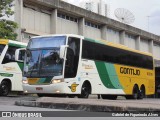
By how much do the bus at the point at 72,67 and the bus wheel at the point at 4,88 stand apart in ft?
10.2

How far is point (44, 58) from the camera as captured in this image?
18.3 metres

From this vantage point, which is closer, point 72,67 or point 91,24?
point 72,67

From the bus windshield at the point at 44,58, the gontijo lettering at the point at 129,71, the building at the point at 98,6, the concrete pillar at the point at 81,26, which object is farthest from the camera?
the building at the point at 98,6

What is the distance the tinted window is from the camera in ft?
66.6

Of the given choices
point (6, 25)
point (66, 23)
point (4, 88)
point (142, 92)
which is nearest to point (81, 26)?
point (66, 23)

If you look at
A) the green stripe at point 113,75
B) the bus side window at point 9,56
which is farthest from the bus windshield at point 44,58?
the green stripe at point 113,75

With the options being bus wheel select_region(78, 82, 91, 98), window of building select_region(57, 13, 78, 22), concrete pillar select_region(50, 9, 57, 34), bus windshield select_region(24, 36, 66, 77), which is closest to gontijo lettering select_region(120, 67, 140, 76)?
bus wheel select_region(78, 82, 91, 98)

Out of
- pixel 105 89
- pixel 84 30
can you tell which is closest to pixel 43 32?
pixel 84 30

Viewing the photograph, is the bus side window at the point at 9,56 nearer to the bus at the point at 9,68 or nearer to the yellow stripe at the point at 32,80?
the bus at the point at 9,68

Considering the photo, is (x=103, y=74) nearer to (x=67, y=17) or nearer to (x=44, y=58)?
(x=44, y=58)

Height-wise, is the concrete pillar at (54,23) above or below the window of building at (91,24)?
below

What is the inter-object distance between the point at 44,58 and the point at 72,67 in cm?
144

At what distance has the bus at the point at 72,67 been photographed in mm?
17984

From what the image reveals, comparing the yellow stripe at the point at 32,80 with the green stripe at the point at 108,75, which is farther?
the green stripe at the point at 108,75
